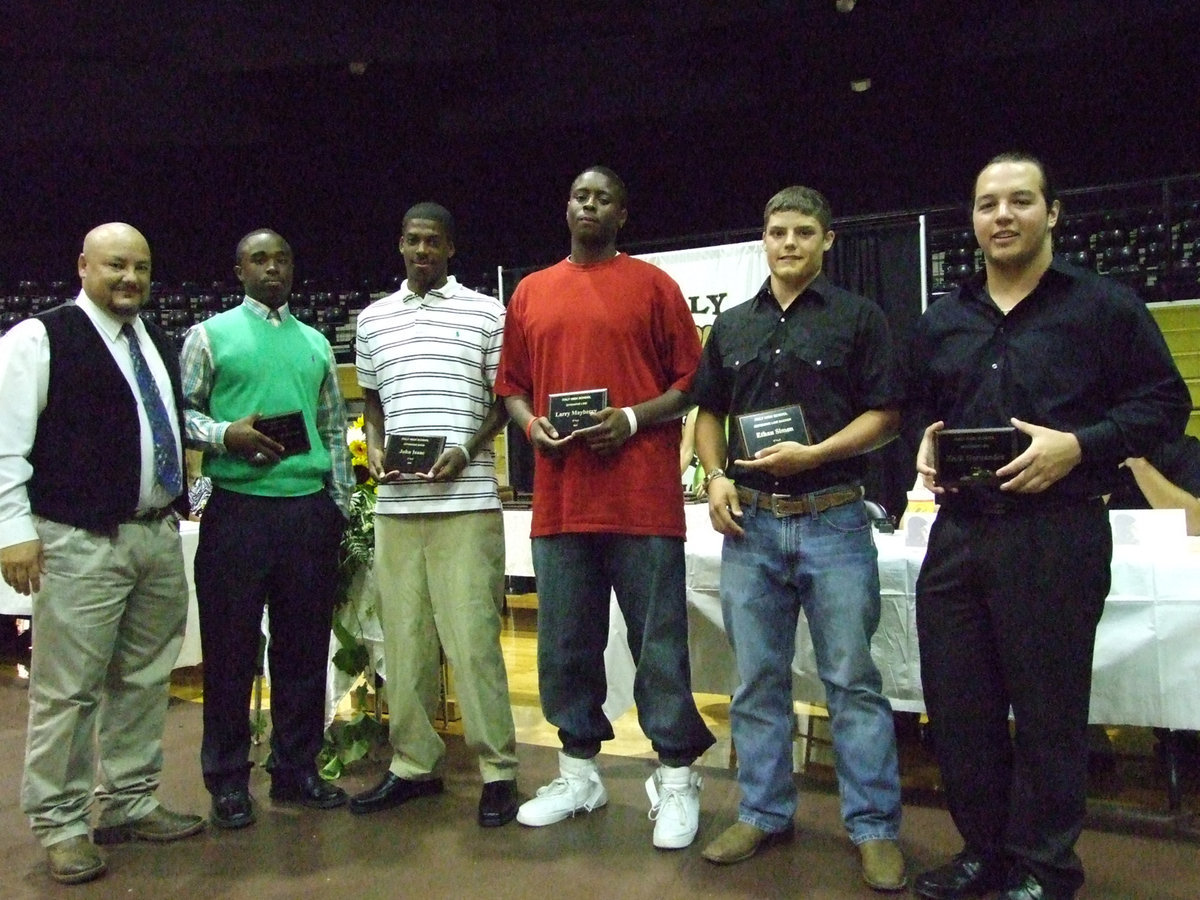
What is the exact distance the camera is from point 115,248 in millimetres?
2541

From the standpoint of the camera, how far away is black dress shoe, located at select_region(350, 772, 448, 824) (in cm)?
275

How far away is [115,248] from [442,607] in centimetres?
130

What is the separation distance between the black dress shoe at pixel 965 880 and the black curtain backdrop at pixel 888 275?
4.52m

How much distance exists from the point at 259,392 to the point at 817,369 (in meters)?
1.61

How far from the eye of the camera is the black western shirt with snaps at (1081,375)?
74.4 inches

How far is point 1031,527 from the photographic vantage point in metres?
1.92

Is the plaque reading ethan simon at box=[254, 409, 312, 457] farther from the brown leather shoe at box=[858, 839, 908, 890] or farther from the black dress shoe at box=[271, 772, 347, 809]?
the brown leather shoe at box=[858, 839, 908, 890]

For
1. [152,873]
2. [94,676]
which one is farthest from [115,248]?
[152,873]

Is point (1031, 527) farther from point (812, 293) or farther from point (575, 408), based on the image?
point (575, 408)

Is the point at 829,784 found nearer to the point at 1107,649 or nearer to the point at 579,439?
the point at 1107,649

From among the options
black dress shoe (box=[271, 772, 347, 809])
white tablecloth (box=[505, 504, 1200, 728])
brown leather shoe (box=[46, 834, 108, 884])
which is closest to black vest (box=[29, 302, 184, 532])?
brown leather shoe (box=[46, 834, 108, 884])

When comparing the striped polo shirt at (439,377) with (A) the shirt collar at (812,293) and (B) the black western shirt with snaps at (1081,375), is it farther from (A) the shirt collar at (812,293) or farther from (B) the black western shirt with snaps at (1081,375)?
(B) the black western shirt with snaps at (1081,375)

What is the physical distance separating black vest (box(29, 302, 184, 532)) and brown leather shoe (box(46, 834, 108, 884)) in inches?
30.9

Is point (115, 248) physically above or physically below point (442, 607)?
above
